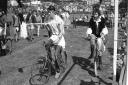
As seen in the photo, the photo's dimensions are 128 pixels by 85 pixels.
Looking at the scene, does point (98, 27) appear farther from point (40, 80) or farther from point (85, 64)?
point (40, 80)

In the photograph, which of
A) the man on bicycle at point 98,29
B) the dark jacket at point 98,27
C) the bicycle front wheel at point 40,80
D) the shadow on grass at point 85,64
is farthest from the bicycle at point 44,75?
the dark jacket at point 98,27

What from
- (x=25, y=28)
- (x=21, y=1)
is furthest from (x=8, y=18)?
(x=21, y=1)

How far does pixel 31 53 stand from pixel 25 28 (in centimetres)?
571

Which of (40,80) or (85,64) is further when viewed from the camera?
(85,64)

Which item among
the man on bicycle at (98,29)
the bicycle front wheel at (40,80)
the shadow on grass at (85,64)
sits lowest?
the shadow on grass at (85,64)

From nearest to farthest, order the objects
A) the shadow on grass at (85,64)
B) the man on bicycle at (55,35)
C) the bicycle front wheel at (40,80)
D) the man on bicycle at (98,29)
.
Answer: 1. the bicycle front wheel at (40,80)
2. the shadow on grass at (85,64)
3. the man on bicycle at (55,35)
4. the man on bicycle at (98,29)

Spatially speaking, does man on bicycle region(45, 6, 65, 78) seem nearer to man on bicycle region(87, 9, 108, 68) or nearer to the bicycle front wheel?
the bicycle front wheel

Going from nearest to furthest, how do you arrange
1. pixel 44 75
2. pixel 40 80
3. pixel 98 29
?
pixel 40 80 < pixel 44 75 < pixel 98 29

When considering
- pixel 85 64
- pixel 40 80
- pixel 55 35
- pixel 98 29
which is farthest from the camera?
pixel 85 64

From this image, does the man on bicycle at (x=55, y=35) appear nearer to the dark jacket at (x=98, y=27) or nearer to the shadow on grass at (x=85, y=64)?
the shadow on grass at (x=85, y=64)

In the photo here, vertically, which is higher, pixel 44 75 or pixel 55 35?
pixel 55 35

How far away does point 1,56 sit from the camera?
1370 cm

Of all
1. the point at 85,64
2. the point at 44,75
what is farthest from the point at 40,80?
the point at 85,64

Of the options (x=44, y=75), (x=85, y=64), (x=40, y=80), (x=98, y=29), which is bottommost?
(x=85, y=64)
